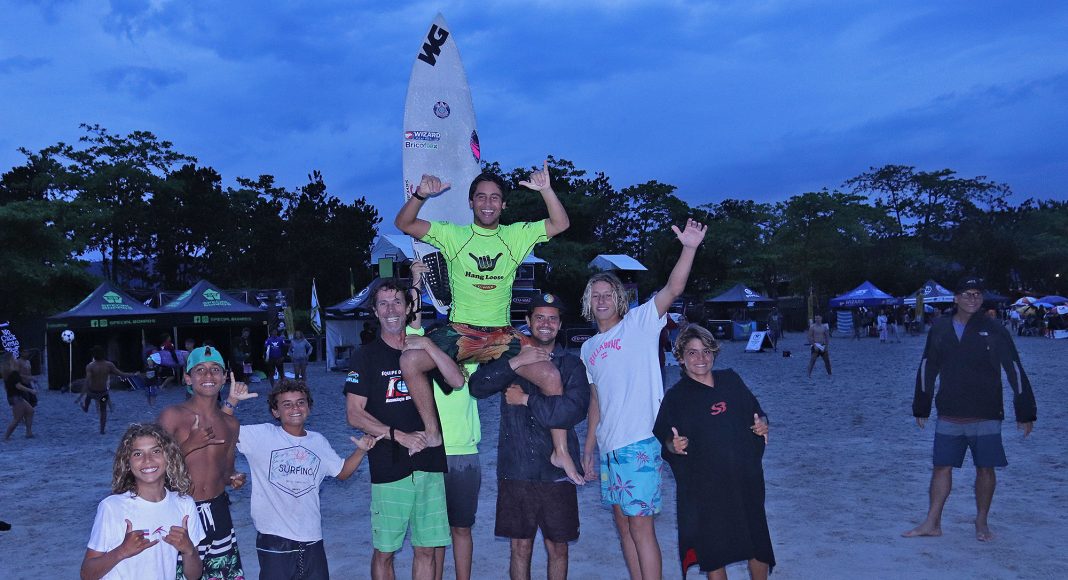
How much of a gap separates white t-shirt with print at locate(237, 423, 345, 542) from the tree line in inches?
1755

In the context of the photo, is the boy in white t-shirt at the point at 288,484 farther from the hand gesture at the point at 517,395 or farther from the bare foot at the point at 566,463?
the bare foot at the point at 566,463

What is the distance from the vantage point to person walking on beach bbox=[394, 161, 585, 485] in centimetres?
456

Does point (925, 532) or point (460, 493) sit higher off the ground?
point (460, 493)

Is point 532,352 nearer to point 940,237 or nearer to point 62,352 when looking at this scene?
point 62,352

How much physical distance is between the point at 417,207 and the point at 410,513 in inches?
69.9

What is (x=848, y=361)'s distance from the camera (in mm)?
26312

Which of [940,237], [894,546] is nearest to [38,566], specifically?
[894,546]

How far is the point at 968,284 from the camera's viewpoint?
6391 mm

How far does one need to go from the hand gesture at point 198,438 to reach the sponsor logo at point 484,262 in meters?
1.72

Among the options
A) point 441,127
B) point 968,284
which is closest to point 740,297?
point 441,127

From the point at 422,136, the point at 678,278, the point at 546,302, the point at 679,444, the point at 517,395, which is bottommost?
the point at 679,444

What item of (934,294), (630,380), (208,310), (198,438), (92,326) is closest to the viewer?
(198,438)

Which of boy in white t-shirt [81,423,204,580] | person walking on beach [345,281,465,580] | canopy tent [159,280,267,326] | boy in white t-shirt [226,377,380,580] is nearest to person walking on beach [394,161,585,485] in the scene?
person walking on beach [345,281,465,580]

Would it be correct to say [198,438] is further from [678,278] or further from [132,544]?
[678,278]
